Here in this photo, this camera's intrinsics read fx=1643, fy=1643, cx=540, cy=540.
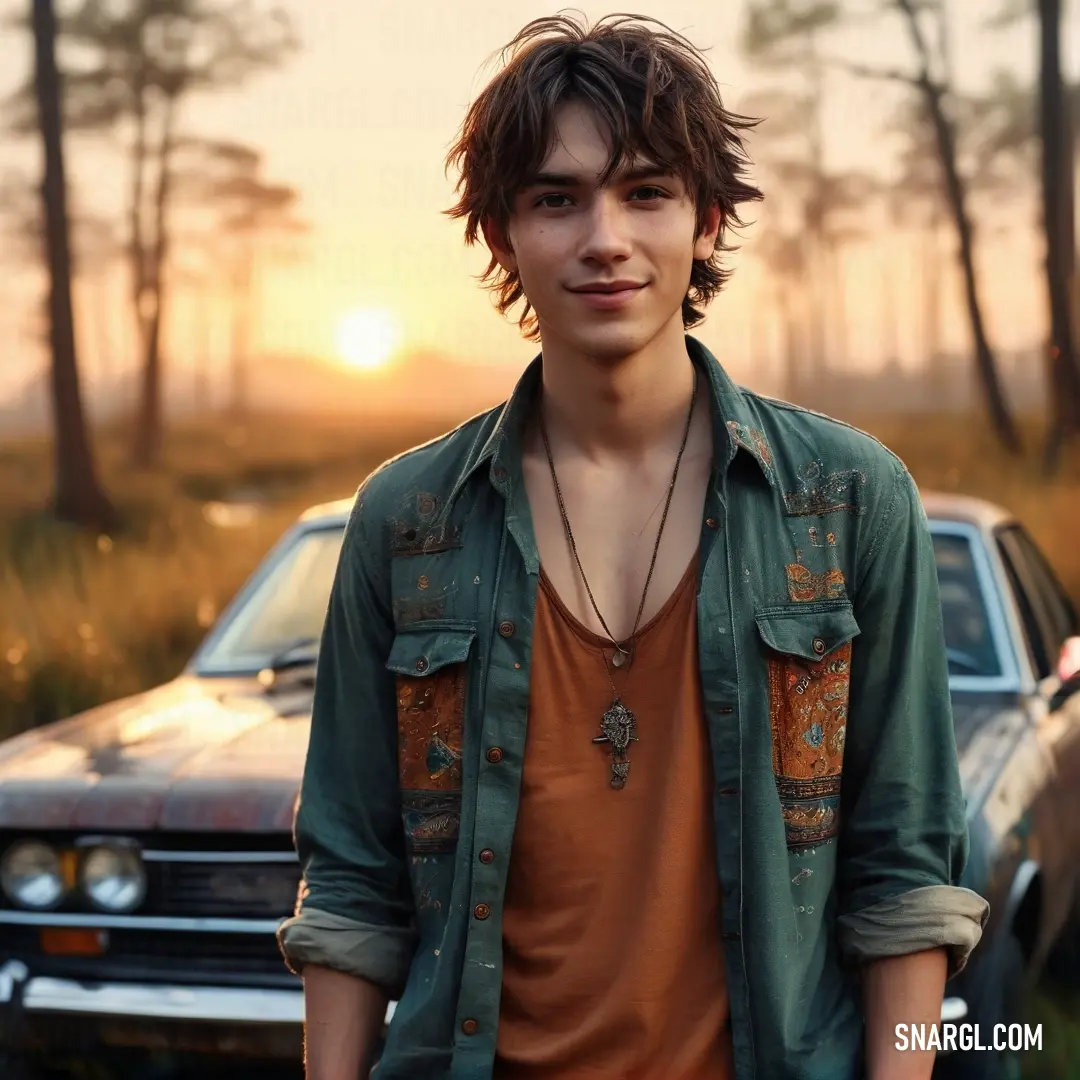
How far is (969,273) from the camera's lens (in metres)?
10.9

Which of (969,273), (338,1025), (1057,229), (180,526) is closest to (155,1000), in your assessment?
(338,1025)

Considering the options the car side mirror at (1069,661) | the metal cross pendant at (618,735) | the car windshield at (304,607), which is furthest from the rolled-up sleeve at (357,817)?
the car side mirror at (1069,661)

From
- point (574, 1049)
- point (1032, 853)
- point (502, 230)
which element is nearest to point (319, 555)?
point (1032, 853)

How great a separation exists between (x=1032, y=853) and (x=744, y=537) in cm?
230

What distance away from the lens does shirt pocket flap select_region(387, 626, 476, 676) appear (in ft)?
6.40

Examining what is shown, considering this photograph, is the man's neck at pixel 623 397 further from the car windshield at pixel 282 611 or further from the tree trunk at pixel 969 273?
the tree trunk at pixel 969 273

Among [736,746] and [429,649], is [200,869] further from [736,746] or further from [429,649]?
[736,746]

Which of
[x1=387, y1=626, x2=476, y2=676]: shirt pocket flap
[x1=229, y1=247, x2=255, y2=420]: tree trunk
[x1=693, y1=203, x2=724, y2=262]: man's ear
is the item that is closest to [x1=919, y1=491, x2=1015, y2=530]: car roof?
[x1=693, y1=203, x2=724, y2=262]: man's ear

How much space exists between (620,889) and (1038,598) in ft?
11.6

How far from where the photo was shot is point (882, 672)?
1919 mm

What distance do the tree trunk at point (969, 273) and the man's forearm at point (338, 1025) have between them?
9.39 m

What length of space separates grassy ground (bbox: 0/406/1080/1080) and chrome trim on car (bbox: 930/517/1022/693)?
5.82 m

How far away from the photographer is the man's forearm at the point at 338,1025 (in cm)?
197

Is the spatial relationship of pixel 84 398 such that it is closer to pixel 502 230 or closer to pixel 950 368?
pixel 950 368
